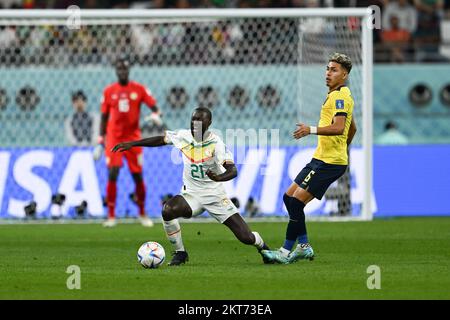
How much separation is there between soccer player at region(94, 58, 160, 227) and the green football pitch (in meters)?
0.65

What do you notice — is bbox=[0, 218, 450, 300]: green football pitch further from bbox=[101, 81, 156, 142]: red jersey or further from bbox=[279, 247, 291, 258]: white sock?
bbox=[101, 81, 156, 142]: red jersey

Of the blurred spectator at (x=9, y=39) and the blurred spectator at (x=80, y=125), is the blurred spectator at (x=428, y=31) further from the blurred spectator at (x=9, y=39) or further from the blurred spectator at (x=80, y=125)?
the blurred spectator at (x=9, y=39)

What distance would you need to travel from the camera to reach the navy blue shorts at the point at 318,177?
39.9ft

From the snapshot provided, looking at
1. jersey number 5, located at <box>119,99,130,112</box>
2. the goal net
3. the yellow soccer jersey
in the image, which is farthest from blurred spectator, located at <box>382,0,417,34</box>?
the yellow soccer jersey

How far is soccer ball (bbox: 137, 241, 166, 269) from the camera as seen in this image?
37.6 feet

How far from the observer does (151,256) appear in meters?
11.4

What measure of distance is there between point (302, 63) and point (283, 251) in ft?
30.0

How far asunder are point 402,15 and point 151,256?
52.5 ft

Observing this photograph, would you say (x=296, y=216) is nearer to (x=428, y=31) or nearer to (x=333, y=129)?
(x=333, y=129)

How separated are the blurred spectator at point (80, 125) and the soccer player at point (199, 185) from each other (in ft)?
30.7

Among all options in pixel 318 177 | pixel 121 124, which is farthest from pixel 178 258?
pixel 121 124

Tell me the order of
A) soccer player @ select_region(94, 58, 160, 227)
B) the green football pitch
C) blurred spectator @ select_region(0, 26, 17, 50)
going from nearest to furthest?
the green football pitch, soccer player @ select_region(94, 58, 160, 227), blurred spectator @ select_region(0, 26, 17, 50)

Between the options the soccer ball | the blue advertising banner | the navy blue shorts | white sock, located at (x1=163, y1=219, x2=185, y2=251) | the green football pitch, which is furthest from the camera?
the blue advertising banner
